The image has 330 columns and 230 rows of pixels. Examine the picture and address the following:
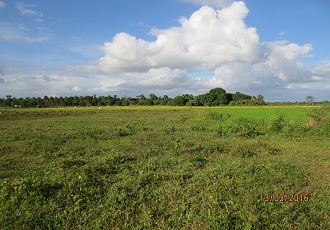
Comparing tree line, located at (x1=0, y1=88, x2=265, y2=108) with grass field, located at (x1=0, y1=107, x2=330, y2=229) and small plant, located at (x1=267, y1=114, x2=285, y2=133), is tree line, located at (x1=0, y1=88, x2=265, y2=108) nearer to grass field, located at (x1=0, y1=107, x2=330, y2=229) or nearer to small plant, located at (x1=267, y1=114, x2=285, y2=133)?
small plant, located at (x1=267, y1=114, x2=285, y2=133)

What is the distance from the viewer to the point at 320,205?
5250mm

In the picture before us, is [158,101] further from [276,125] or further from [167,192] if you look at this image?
[167,192]

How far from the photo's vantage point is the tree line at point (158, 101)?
307 feet

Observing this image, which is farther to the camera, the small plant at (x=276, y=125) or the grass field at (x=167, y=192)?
the small plant at (x=276, y=125)

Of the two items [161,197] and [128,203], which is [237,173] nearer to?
[161,197]

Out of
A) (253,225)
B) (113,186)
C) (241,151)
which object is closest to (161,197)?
(113,186)

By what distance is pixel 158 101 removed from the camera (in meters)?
107
